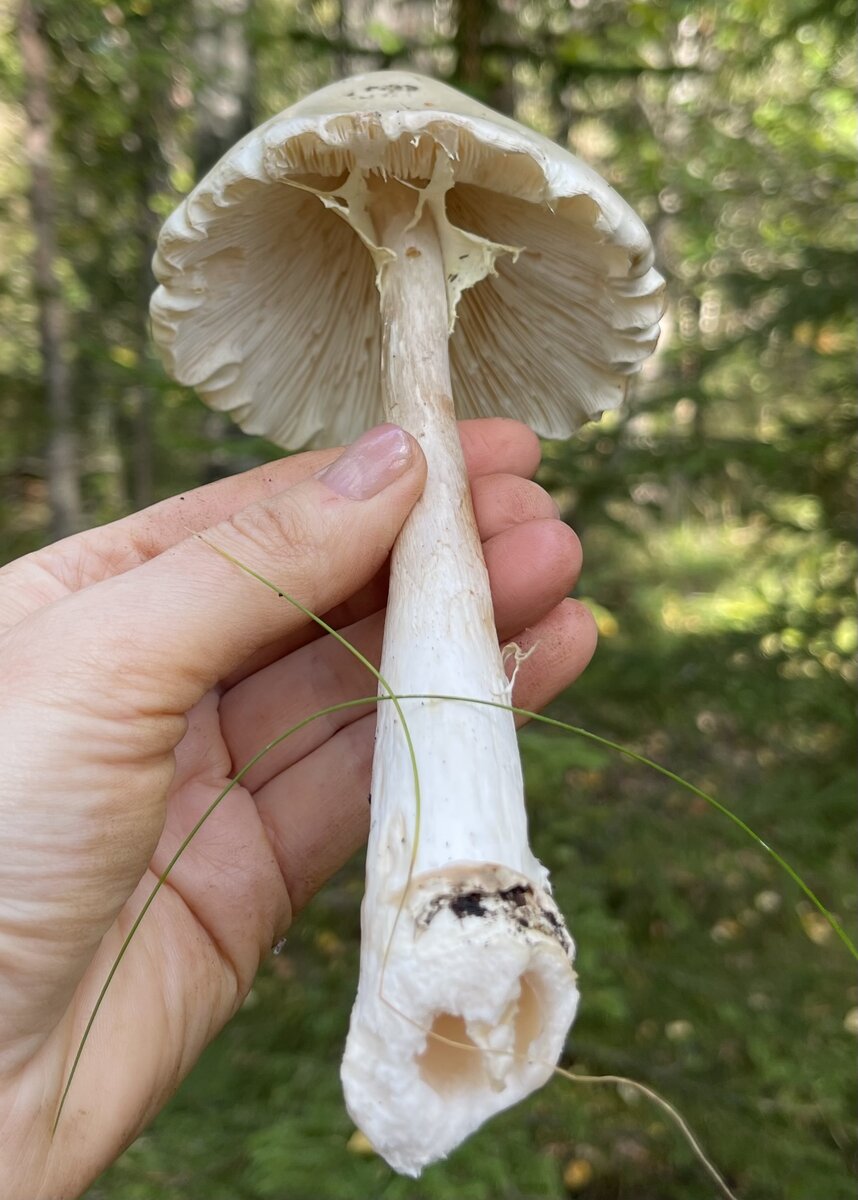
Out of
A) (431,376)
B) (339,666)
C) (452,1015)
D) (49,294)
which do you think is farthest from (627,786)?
(49,294)

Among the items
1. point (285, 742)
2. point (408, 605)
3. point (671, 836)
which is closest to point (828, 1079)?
point (671, 836)

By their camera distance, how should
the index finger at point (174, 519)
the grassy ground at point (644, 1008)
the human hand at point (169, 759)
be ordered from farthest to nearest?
1. the grassy ground at point (644, 1008)
2. the index finger at point (174, 519)
3. the human hand at point (169, 759)

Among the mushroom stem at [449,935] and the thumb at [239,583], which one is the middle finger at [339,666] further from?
the mushroom stem at [449,935]

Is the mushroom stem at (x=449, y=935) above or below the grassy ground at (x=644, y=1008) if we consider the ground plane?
above

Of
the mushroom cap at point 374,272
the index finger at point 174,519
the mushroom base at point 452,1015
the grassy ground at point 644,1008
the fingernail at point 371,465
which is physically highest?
the mushroom cap at point 374,272

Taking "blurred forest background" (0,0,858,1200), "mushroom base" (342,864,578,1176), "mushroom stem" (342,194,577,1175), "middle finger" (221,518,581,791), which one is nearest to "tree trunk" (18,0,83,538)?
"blurred forest background" (0,0,858,1200)

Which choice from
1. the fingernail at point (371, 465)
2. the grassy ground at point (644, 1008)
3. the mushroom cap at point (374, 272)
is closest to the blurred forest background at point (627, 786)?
the grassy ground at point (644, 1008)
